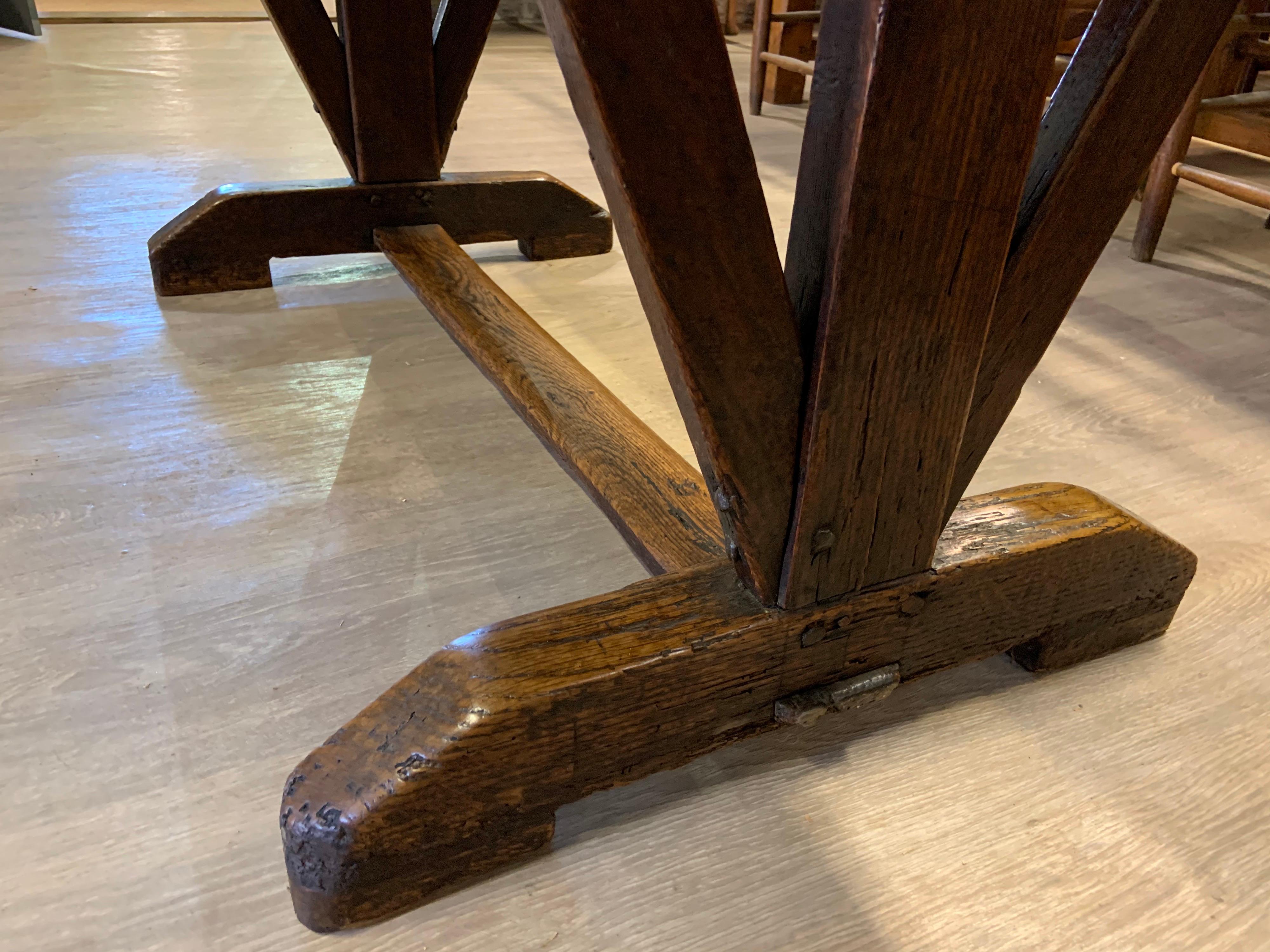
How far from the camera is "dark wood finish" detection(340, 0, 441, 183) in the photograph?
154cm

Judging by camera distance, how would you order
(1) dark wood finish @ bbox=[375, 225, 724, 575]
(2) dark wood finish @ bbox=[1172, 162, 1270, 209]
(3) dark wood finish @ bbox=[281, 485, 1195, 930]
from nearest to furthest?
1. (3) dark wood finish @ bbox=[281, 485, 1195, 930]
2. (1) dark wood finish @ bbox=[375, 225, 724, 575]
3. (2) dark wood finish @ bbox=[1172, 162, 1270, 209]

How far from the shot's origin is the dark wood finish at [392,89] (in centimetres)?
154

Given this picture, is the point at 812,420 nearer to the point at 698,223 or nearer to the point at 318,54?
the point at 698,223

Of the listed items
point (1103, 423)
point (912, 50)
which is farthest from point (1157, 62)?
point (1103, 423)

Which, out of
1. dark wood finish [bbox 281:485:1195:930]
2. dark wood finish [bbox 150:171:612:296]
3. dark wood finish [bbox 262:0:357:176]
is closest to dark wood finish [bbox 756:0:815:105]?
dark wood finish [bbox 150:171:612:296]

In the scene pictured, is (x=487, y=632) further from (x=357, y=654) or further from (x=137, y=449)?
(x=137, y=449)

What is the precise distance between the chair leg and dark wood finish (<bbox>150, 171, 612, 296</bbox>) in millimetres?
1759

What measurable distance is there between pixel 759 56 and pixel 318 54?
2077 mm

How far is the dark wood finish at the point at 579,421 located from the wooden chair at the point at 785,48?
177cm

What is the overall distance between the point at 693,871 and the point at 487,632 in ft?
0.80

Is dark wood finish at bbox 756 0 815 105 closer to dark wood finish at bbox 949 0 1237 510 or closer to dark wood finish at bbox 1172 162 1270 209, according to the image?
dark wood finish at bbox 1172 162 1270 209

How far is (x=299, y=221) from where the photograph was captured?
1.66 metres

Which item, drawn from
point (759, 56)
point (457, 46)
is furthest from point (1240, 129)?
point (457, 46)

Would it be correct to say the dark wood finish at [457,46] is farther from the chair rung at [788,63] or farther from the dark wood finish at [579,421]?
the chair rung at [788,63]
